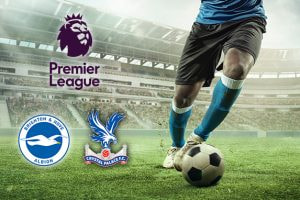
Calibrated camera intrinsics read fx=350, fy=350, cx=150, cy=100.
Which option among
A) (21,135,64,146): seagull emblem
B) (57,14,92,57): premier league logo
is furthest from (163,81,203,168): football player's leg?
(57,14,92,57): premier league logo

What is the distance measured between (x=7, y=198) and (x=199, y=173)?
1.24 m

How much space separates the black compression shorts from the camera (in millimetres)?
2391

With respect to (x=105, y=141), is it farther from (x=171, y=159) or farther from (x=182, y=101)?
(x=182, y=101)

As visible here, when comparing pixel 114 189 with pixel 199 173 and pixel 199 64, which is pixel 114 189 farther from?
pixel 199 64

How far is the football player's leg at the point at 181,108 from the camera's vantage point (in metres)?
2.89

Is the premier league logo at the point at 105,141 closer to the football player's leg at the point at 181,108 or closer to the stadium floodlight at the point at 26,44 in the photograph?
the football player's leg at the point at 181,108

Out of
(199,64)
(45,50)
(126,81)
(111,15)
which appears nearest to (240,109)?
(126,81)

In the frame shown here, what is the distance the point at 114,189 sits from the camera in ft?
7.69

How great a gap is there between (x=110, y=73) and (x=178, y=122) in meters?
23.6

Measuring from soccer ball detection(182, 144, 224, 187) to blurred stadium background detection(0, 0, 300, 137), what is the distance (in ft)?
53.2

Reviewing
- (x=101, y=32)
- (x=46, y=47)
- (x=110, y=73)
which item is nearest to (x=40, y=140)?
(x=101, y=32)

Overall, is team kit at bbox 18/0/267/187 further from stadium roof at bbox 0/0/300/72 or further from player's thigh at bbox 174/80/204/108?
stadium roof at bbox 0/0/300/72

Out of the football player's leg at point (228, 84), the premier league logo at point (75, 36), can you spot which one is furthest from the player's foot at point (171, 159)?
the premier league logo at point (75, 36)

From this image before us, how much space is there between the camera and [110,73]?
26.4 meters
